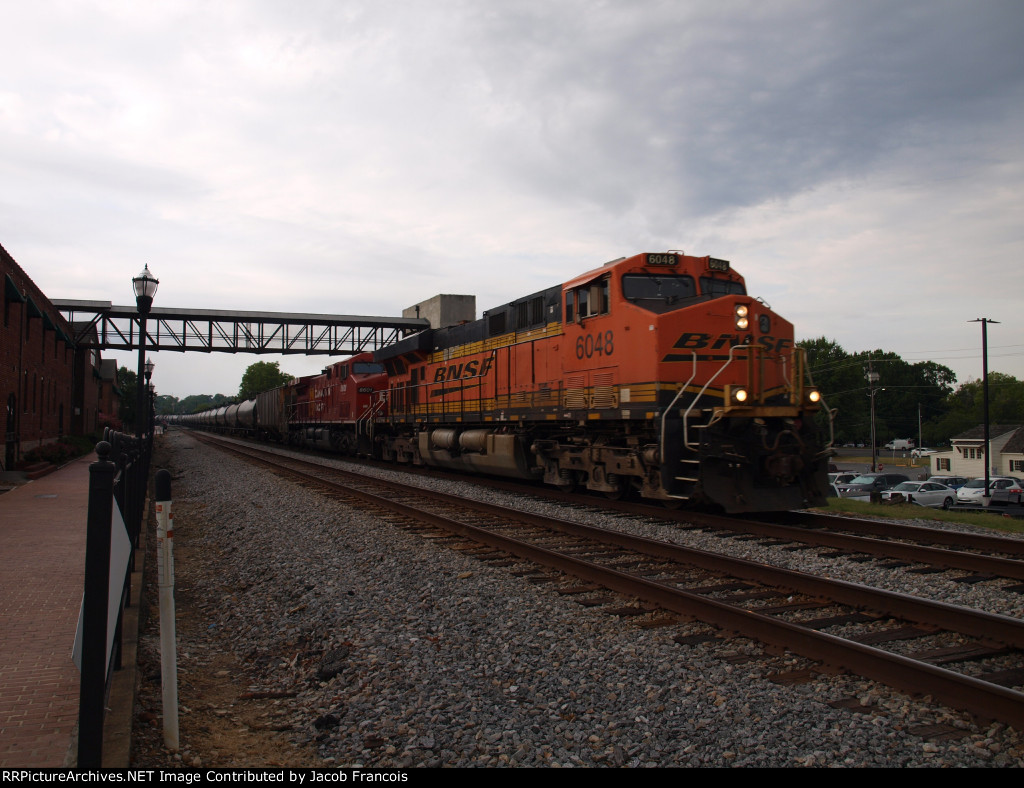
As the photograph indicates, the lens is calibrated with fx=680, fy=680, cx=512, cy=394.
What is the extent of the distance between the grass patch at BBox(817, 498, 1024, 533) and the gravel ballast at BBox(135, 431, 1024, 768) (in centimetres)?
461

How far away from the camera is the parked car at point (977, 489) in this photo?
29281 millimetres

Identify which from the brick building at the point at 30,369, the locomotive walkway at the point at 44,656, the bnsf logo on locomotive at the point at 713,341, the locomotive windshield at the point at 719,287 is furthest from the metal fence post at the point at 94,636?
the brick building at the point at 30,369

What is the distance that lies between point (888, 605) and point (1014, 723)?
1924 millimetres

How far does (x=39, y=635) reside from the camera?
15.5ft

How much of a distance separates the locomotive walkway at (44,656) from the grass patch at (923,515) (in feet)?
33.1

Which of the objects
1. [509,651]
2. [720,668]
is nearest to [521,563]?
[509,651]

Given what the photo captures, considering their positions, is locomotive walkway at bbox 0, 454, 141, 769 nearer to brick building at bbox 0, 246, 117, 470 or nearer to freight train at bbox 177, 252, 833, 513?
freight train at bbox 177, 252, 833, 513

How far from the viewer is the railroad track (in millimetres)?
3926

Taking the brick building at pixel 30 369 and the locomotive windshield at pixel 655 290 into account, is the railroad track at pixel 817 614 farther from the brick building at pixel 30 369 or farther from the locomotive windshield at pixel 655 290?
the brick building at pixel 30 369

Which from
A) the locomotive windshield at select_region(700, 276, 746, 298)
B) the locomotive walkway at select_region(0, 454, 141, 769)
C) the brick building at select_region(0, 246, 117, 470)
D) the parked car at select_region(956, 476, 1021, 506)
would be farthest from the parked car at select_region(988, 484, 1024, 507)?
the brick building at select_region(0, 246, 117, 470)

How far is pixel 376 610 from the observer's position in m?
5.76

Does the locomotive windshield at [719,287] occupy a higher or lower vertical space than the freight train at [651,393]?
higher

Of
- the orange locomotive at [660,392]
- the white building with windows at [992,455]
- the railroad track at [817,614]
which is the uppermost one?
the orange locomotive at [660,392]
